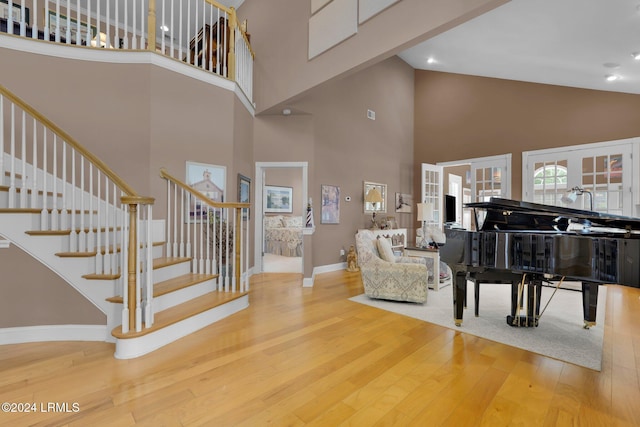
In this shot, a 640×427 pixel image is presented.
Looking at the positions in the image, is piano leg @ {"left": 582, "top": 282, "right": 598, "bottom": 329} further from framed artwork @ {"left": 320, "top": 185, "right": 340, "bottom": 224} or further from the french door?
framed artwork @ {"left": 320, "top": 185, "right": 340, "bottom": 224}

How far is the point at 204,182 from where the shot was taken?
4.21 metres

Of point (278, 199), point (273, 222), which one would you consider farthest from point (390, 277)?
point (278, 199)

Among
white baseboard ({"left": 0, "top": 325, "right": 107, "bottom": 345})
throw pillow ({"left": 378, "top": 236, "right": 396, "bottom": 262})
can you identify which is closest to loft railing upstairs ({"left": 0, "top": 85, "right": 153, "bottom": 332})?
white baseboard ({"left": 0, "top": 325, "right": 107, "bottom": 345})

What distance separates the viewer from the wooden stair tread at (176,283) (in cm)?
282

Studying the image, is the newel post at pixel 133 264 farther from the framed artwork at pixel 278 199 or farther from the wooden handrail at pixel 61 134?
the framed artwork at pixel 278 199

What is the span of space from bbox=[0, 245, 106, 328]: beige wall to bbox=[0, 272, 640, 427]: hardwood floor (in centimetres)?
24

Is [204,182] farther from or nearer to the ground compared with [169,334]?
farther from the ground

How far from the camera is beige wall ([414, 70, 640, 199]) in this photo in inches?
209

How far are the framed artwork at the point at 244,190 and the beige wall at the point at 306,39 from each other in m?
1.29

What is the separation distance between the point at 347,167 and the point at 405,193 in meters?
2.31

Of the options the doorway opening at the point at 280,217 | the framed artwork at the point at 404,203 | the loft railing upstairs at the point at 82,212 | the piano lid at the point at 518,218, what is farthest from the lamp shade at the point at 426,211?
the loft railing upstairs at the point at 82,212

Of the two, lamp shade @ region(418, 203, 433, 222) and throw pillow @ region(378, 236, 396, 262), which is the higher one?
lamp shade @ region(418, 203, 433, 222)

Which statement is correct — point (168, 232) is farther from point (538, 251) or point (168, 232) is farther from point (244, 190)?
point (538, 251)

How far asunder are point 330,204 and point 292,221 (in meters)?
3.06
